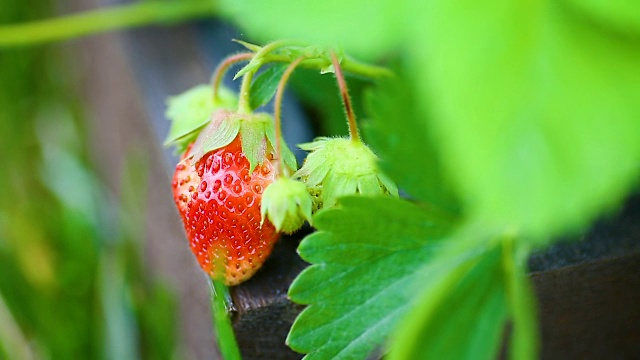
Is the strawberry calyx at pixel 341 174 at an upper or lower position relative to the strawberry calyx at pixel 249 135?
lower

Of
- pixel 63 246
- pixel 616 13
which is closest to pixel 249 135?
pixel 616 13

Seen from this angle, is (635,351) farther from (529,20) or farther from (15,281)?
(15,281)

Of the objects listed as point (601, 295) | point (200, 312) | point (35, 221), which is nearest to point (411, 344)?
point (601, 295)

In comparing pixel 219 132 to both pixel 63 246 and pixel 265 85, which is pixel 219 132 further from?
pixel 63 246

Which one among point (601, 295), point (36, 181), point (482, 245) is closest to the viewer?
point (482, 245)

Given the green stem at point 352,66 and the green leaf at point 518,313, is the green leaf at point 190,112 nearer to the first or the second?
the green stem at point 352,66

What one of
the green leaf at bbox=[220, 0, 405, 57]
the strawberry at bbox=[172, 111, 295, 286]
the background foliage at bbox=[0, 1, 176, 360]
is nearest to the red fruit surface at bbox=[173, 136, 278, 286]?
the strawberry at bbox=[172, 111, 295, 286]

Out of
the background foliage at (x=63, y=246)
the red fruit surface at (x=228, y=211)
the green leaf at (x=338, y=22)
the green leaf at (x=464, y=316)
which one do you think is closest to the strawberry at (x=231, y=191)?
the red fruit surface at (x=228, y=211)
